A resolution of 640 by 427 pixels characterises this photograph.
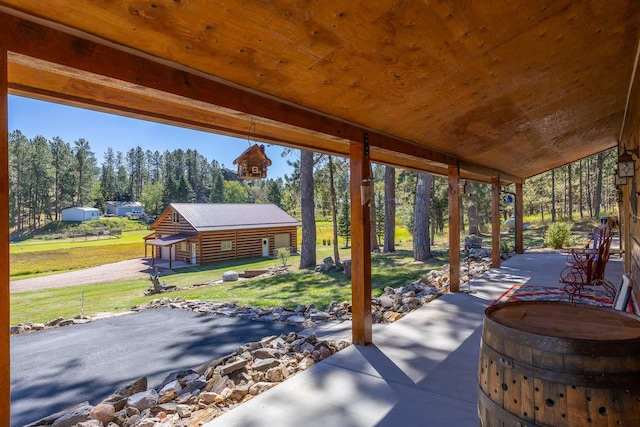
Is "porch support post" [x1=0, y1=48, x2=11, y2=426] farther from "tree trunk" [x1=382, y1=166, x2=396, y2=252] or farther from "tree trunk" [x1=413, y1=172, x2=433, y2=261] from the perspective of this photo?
"tree trunk" [x1=382, y1=166, x2=396, y2=252]

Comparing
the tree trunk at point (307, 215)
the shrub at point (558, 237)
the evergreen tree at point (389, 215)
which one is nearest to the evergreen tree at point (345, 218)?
the evergreen tree at point (389, 215)

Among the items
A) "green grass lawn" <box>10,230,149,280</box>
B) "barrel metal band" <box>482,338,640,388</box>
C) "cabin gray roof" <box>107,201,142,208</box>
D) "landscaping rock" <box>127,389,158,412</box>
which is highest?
"cabin gray roof" <box>107,201,142,208</box>

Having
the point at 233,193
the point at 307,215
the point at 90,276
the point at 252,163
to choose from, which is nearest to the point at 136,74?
the point at 252,163

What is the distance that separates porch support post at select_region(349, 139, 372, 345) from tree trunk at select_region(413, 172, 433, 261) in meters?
8.56

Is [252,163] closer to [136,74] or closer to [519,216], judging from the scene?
[136,74]

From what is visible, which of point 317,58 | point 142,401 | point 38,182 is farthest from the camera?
point 38,182

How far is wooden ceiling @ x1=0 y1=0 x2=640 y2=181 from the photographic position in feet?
5.23

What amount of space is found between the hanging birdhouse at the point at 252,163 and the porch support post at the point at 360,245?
3.68 feet

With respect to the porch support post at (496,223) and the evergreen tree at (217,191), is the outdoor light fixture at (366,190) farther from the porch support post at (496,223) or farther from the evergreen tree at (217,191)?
the evergreen tree at (217,191)

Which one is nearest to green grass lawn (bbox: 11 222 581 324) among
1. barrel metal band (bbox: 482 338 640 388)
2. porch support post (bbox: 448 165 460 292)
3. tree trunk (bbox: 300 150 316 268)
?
tree trunk (bbox: 300 150 316 268)

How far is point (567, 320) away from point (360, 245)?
2.31 metres

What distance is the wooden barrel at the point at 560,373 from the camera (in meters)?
1.18

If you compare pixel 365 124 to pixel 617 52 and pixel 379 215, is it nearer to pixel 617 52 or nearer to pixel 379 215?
pixel 617 52

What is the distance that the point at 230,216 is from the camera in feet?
64.0
